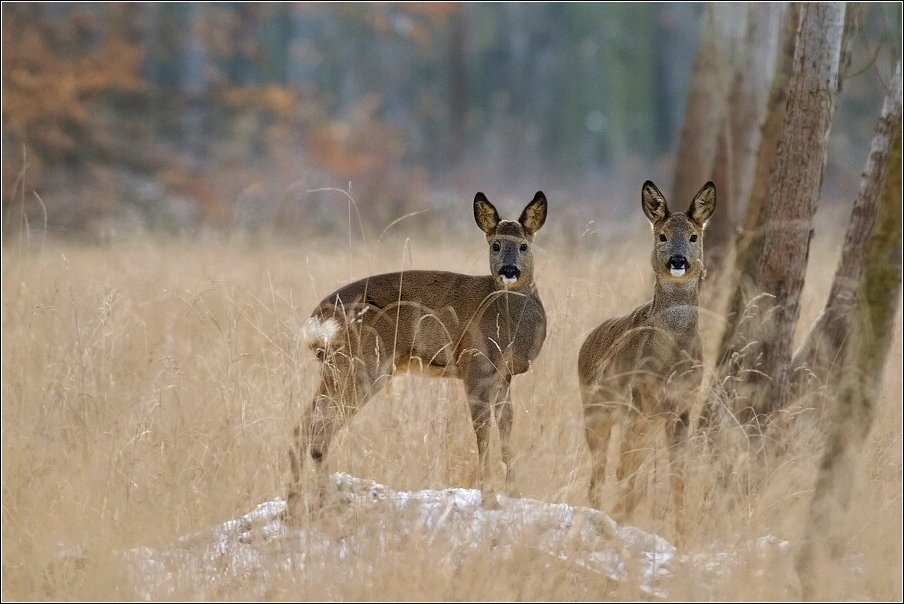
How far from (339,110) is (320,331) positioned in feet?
82.8

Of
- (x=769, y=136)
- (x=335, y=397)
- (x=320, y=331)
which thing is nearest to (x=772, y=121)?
(x=769, y=136)

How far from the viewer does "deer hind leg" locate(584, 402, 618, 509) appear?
4.87 meters

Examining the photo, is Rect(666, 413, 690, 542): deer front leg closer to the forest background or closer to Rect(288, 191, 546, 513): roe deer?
the forest background

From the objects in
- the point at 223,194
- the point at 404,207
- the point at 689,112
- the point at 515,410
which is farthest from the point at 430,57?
the point at 515,410

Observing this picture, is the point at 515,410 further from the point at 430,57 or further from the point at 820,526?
the point at 430,57

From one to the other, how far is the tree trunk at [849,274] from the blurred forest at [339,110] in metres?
0.83

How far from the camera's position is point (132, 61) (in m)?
19.3

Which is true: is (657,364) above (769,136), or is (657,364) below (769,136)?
below

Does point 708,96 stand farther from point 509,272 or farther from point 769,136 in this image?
point 509,272

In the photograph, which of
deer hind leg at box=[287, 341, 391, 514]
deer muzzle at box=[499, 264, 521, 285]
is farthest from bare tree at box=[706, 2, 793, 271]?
deer hind leg at box=[287, 341, 391, 514]

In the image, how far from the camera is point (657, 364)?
16.2 ft

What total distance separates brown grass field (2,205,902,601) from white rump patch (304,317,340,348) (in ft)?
0.22

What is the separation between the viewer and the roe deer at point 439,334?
4953mm

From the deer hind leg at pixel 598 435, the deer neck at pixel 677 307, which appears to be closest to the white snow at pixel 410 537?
the deer hind leg at pixel 598 435
